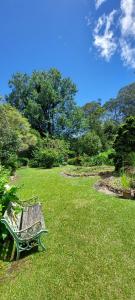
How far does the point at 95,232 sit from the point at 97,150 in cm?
2031

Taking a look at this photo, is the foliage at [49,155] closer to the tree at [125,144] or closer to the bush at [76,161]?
the bush at [76,161]

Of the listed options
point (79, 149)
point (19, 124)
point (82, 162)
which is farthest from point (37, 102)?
point (82, 162)

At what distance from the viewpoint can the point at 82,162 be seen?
21.5m

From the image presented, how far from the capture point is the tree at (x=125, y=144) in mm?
12188

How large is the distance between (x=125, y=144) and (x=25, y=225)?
340 inches

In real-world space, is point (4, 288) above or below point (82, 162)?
below

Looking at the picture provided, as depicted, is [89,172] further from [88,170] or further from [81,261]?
[81,261]

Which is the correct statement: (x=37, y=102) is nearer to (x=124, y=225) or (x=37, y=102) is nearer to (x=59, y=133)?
(x=59, y=133)

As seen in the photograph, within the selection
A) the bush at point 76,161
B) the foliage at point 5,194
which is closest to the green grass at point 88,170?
the bush at point 76,161

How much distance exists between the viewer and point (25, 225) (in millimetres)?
5133

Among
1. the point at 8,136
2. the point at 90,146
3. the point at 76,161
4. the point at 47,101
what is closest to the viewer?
the point at 8,136

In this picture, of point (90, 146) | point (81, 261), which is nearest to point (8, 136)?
point (90, 146)

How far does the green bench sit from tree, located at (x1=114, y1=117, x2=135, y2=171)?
24.3ft

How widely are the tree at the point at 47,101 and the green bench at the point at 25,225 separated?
27.2 m
